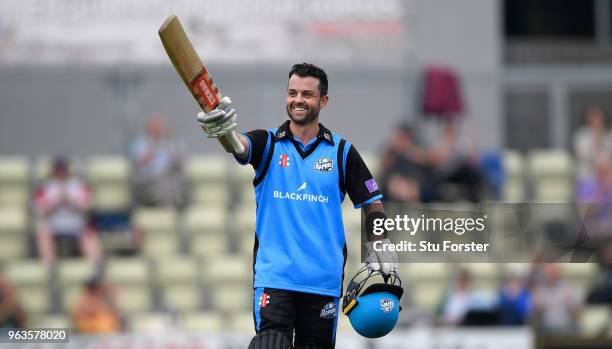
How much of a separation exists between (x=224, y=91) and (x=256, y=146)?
7.61 metres

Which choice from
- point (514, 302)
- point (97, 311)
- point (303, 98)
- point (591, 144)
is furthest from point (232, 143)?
point (591, 144)

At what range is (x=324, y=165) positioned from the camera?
667 centimetres

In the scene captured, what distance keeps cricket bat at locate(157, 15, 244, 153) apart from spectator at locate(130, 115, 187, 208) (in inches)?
281

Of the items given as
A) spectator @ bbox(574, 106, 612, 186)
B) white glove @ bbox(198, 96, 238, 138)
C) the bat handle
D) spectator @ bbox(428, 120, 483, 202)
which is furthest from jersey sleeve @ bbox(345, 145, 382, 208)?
spectator @ bbox(574, 106, 612, 186)

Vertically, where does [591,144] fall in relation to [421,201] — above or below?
above

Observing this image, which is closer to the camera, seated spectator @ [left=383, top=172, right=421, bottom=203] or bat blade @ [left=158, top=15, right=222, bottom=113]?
bat blade @ [left=158, top=15, right=222, bottom=113]

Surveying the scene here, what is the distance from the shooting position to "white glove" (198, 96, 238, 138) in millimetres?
6148

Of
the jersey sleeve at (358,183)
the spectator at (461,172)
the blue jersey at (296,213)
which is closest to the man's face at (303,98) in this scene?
the blue jersey at (296,213)

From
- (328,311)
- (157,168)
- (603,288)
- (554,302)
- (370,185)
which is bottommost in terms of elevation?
(554,302)

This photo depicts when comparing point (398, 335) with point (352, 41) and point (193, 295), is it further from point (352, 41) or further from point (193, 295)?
point (352, 41)

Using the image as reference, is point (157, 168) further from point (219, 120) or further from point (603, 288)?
point (219, 120)

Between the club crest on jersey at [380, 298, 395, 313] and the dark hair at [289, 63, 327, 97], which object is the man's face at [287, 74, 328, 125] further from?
the club crest on jersey at [380, 298, 395, 313]

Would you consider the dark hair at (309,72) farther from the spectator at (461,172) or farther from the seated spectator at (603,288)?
the spectator at (461,172)

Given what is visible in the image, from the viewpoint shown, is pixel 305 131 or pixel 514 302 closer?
pixel 305 131
